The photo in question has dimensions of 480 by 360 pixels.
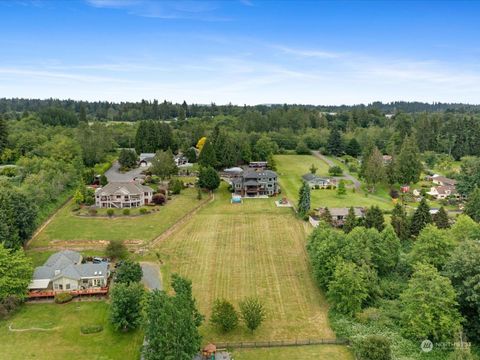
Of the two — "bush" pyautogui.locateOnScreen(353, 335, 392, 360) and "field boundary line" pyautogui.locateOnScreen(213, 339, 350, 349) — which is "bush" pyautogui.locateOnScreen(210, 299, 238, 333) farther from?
"bush" pyautogui.locateOnScreen(353, 335, 392, 360)

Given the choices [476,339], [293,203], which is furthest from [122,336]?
[293,203]

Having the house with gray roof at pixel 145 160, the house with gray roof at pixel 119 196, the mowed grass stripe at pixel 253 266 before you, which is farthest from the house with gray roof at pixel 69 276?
the house with gray roof at pixel 145 160

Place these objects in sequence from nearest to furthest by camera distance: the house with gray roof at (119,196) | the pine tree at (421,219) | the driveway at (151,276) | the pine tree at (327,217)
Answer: the driveway at (151,276) → the pine tree at (421,219) → the pine tree at (327,217) → the house with gray roof at (119,196)

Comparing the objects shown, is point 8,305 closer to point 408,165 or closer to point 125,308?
point 125,308

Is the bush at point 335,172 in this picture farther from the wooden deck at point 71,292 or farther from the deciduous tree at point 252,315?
the wooden deck at point 71,292

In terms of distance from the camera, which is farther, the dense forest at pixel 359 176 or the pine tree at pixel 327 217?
the pine tree at pixel 327 217

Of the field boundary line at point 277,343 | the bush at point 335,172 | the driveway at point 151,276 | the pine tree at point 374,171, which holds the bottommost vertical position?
the field boundary line at point 277,343

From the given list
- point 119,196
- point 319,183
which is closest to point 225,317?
point 119,196

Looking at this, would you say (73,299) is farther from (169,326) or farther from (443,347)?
(443,347)
